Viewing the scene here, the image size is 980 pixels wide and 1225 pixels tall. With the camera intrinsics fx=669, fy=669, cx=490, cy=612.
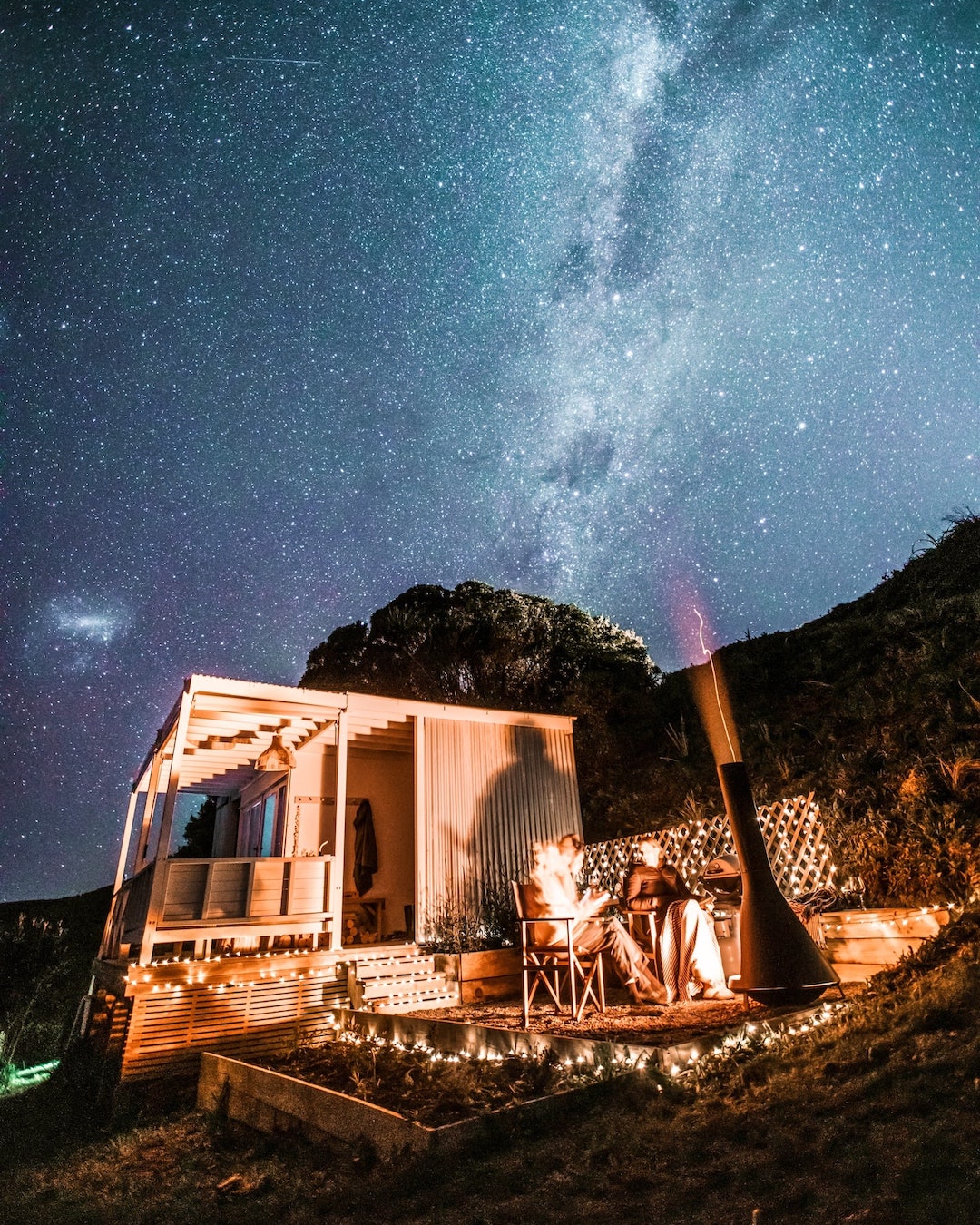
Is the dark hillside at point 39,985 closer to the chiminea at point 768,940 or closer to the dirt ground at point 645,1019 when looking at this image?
the dirt ground at point 645,1019

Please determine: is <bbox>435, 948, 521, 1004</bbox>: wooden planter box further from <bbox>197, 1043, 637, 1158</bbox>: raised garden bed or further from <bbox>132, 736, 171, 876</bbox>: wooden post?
<bbox>132, 736, 171, 876</bbox>: wooden post

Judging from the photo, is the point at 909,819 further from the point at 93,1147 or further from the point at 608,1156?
the point at 93,1147

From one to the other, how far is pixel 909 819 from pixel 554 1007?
3.18 metres

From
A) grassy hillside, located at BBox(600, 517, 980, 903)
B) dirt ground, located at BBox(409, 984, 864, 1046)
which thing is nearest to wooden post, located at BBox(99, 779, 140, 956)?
dirt ground, located at BBox(409, 984, 864, 1046)

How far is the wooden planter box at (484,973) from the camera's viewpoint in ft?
20.3

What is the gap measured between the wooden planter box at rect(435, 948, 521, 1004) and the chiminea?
10.8ft

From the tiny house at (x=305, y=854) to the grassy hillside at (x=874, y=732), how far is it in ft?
7.01

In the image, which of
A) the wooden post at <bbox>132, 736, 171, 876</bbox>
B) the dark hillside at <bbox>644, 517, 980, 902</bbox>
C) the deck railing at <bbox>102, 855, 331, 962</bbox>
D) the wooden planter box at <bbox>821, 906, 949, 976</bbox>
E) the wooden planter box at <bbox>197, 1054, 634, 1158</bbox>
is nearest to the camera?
the wooden planter box at <bbox>197, 1054, 634, 1158</bbox>

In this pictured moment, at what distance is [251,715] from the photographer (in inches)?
288

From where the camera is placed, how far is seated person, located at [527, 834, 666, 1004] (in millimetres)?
4836

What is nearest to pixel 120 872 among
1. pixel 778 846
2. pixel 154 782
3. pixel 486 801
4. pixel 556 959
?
pixel 154 782

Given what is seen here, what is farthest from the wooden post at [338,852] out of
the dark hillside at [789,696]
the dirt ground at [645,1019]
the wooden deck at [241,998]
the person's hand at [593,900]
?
the dark hillside at [789,696]

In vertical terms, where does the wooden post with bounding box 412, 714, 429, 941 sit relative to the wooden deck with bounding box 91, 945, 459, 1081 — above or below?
above

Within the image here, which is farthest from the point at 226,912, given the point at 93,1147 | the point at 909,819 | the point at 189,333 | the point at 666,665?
the point at 666,665
